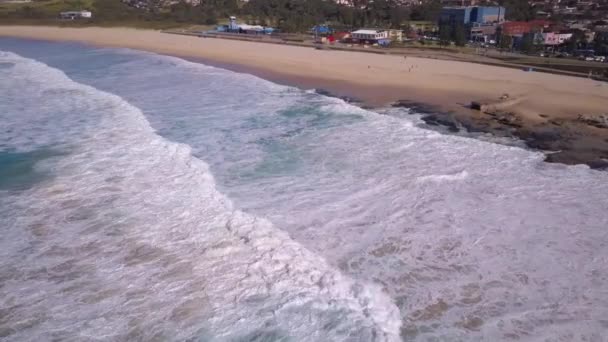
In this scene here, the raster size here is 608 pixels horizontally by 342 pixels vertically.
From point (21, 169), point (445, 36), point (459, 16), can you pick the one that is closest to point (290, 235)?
point (21, 169)

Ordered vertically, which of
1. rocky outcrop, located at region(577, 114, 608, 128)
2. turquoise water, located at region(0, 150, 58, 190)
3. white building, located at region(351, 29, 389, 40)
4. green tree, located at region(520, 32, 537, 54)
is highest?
white building, located at region(351, 29, 389, 40)

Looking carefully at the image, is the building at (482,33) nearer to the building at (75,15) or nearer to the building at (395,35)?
the building at (395,35)

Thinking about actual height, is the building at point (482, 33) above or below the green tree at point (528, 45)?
above

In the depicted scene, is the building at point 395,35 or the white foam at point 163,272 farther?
the building at point 395,35

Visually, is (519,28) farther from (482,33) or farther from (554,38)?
(554,38)

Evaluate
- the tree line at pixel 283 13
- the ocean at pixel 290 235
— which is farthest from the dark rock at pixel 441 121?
the tree line at pixel 283 13

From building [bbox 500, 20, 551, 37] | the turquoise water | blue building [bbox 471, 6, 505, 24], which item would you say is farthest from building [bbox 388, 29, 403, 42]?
the turquoise water

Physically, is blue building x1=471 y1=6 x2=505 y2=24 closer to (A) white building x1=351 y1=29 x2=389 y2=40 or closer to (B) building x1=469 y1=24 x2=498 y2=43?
(B) building x1=469 y1=24 x2=498 y2=43
